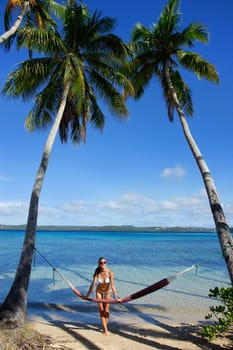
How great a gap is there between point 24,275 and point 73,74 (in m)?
4.73

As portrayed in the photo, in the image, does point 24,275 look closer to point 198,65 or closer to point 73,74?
point 73,74

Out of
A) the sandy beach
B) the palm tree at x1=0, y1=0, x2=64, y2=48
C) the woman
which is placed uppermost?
the palm tree at x1=0, y1=0, x2=64, y2=48

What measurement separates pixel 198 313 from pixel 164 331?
2149 millimetres

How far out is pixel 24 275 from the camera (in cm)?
495

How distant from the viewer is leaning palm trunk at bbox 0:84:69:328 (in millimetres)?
4480

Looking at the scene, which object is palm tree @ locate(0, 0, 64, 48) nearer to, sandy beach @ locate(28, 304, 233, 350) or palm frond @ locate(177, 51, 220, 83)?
palm frond @ locate(177, 51, 220, 83)

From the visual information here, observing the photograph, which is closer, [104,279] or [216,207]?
[104,279]

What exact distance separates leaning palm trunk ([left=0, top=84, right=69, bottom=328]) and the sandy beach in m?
0.73

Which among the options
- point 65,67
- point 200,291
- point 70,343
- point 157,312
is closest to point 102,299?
point 70,343

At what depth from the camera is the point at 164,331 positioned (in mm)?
5504

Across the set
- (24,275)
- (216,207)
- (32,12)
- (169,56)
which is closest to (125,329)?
(24,275)

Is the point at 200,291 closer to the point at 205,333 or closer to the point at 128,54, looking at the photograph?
the point at 205,333

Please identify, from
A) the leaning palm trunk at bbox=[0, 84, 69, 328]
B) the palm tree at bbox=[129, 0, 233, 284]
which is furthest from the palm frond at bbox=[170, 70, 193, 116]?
the leaning palm trunk at bbox=[0, 84, 69, 328]

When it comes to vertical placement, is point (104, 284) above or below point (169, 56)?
below
